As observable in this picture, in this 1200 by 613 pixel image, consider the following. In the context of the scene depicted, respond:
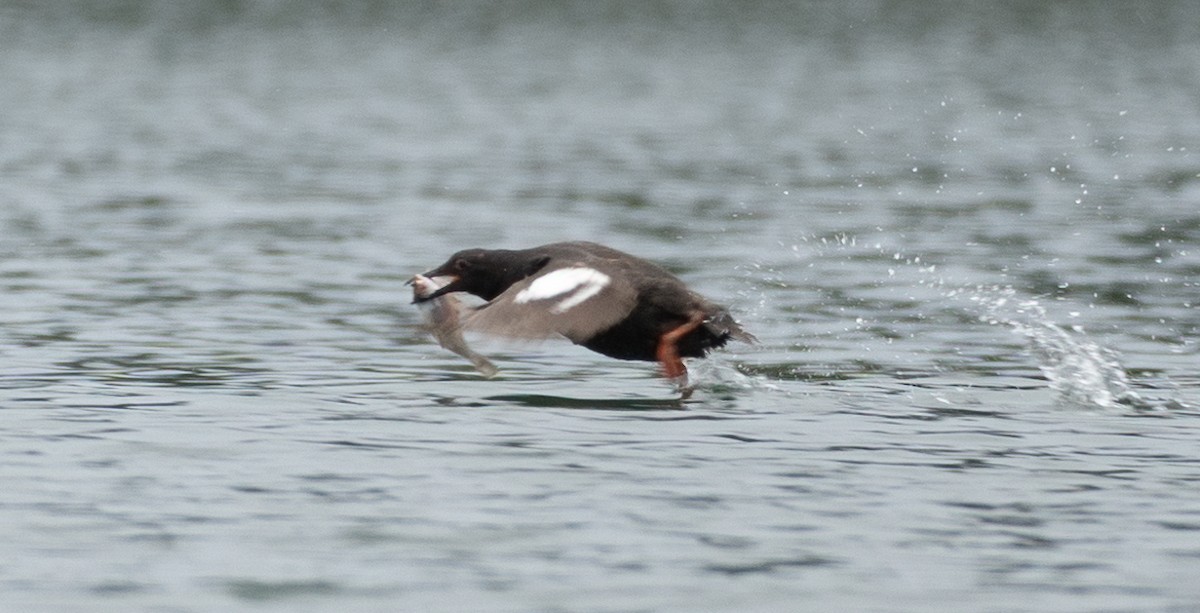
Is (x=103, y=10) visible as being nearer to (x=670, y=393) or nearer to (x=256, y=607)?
(x=670, y=393)

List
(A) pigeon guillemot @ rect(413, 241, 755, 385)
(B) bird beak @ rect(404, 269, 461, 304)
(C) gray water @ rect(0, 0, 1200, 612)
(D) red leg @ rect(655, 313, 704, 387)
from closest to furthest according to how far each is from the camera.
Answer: (C) gray water @ rect(0, 0, 1200, 612), (A) pigeon guillemot @ rect(413, 241, 755, 385), (D) red leg @ rect(655, 313, 704, 387), (B) bird beak @ rect(404, 269, 461, 304)

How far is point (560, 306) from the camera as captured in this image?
30.8ft

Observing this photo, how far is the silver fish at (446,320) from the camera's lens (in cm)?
995

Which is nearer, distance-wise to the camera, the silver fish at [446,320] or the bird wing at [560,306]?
the bird wing at [560,306]

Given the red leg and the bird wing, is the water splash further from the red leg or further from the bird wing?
the bird wing

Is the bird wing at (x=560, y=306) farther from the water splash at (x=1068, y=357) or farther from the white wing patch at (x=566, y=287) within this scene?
the water splash at (x=1068, y=357)

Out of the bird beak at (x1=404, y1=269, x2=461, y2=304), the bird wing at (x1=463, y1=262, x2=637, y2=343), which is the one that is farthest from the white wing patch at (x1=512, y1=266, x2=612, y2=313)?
the bird beak at (x1=404, y1=269, x2=461, y2=304)

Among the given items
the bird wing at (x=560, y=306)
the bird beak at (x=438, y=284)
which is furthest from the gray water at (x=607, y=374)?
the bird wing at (x=560, y=306)

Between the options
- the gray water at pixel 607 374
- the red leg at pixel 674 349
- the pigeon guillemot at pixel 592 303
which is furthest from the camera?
the red leg at pixel 674 349

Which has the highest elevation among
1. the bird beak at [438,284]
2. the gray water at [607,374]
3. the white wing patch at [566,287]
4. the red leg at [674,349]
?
the white wing patch at [566,287]

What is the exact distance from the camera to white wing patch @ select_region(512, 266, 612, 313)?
9.39 metres

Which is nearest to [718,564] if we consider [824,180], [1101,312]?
[1101,312]

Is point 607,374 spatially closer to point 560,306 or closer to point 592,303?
point 592,303

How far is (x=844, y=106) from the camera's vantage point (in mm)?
32781
